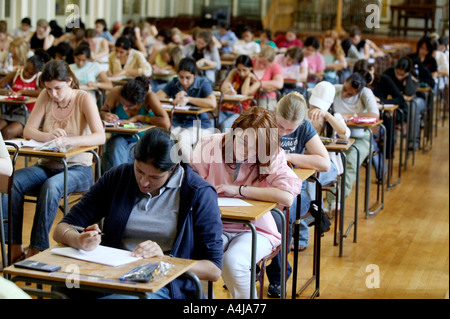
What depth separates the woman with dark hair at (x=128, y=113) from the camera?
17.6 feet

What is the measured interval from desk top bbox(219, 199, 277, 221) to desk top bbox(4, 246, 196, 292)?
0.64 metres

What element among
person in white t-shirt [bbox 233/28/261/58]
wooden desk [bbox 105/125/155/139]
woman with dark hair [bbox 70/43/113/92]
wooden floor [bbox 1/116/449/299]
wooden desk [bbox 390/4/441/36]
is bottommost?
wooden floor [bbox 1/116/449/299]

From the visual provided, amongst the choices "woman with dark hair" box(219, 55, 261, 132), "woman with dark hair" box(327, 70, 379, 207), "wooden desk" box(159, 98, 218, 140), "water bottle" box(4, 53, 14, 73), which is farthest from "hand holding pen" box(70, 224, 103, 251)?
"water bottle" box(4, 53, 14, 73)

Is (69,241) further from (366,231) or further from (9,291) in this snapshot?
(366,231)

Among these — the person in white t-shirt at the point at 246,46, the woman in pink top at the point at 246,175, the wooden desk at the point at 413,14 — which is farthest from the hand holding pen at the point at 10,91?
the wooden desk at the point at 413,14

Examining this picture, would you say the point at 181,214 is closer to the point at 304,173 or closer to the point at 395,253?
the point at 304,173

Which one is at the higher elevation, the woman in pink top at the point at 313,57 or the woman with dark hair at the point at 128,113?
the woman in pink top at the point at 313,57

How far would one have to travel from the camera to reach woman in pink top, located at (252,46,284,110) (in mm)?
8227

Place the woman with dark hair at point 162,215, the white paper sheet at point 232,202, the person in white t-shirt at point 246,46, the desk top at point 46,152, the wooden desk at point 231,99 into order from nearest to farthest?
the woman with dark hair at point 162,215 < the white paper sheet at point 232,202 < the desk top at point 46,152 < the wooden desk at point 231,99 < the person in white t-shirt at point 246,46

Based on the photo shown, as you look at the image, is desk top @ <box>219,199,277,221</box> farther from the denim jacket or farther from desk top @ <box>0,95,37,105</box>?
desk top @ <box>0,95,37,105</box>

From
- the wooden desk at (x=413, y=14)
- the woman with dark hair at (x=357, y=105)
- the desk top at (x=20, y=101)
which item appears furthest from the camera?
the wooden desk at (x=413, y=14)

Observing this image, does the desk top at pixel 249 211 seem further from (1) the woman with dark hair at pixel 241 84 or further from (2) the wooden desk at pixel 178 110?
(1) the woman with dark hair at pixel 241 84

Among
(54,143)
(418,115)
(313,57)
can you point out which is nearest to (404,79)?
(418,115)

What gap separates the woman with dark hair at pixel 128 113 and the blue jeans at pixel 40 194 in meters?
1.02
